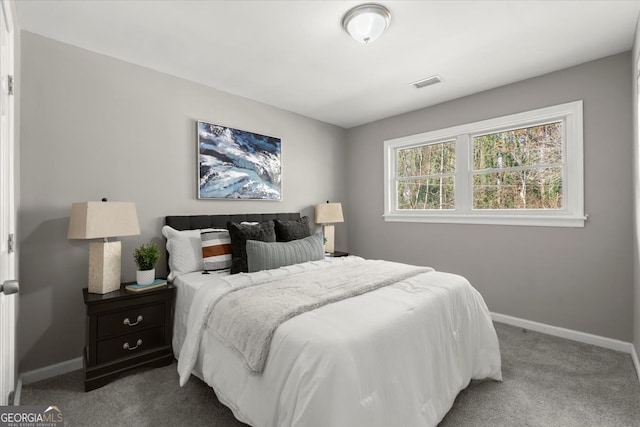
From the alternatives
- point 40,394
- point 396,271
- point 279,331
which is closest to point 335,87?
point 396,271

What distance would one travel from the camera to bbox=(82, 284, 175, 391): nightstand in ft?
6.91

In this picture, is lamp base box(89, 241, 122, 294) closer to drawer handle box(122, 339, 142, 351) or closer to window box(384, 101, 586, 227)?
drawer handle box(122, 339, 142, 351)

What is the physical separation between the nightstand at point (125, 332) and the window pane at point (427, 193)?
120 inches

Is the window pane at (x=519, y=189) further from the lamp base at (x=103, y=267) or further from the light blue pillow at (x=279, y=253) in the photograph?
the lamp base at (x=103, y=267)

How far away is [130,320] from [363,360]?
1.82 metres

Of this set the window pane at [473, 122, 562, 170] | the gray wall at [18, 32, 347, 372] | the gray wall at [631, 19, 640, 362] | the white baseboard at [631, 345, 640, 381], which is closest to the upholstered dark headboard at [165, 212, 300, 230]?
the gray wall at [18, 32, 347, 372]

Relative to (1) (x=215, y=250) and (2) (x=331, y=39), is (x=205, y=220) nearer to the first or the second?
(1) (x=215, y=250)

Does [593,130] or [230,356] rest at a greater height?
[593,130]

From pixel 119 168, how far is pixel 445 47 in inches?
113

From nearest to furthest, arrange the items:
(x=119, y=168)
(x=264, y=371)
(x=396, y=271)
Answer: (x=264, y=371)
(x=396, y=271)
(x=119, y=168)

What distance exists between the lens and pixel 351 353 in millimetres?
1328

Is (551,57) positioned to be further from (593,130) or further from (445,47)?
(445,47)

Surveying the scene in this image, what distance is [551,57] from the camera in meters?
2.67

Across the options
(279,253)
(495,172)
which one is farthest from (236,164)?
(495,172)
